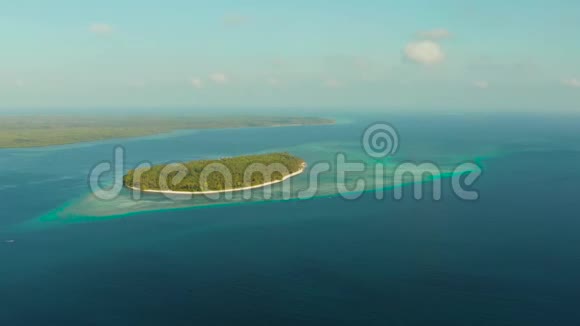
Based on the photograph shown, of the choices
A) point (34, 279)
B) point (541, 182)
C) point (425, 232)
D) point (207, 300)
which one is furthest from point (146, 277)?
point (541, 182)

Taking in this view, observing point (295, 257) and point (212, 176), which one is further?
point (212, 176)

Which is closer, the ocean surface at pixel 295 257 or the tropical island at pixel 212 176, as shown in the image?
the ocean surface at pixel 295 257

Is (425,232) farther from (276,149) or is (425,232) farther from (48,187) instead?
(276,149)

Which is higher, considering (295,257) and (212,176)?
(212,176)

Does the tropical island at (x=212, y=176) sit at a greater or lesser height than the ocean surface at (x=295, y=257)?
greater

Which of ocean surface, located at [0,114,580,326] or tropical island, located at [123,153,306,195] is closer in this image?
ocean surface, located at [0,114,580,326]
